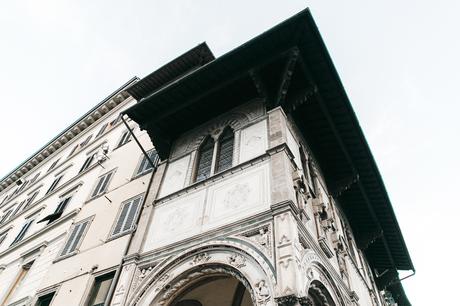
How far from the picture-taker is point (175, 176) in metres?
10.6

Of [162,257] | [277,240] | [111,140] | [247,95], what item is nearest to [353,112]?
[247,95]

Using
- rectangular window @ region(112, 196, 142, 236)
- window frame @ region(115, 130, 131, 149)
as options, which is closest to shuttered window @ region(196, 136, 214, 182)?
rectangular window @ region(112, 196, 142, 236)

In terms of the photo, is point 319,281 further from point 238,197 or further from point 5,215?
point 5,215

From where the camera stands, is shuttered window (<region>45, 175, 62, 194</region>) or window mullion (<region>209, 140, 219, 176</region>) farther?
shuttered window (<region>45, 175, 62, 194</region>)

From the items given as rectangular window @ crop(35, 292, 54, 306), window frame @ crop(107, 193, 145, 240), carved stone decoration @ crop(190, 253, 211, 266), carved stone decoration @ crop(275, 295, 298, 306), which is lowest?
carved stone decoration @ crop(275, 295, 298, 306)

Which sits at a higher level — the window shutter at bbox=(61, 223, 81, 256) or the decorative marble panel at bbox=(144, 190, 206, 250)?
the window shutter at bbox=(61, 223, 81, 256)

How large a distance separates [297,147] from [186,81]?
12.6 feet

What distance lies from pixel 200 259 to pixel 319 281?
2513mm

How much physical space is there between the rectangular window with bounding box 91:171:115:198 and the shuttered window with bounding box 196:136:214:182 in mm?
5647

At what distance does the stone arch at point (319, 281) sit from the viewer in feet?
22.7

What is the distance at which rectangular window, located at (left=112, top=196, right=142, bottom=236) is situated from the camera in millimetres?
10797

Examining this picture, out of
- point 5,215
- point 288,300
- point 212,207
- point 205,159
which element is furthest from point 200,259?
point 5,215

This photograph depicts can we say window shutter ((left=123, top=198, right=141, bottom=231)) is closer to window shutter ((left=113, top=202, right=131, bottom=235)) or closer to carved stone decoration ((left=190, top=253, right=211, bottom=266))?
window shutter ((left=113, top=202, right=131, bottom=235))

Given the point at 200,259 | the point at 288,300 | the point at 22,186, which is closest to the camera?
the point at 288,300
